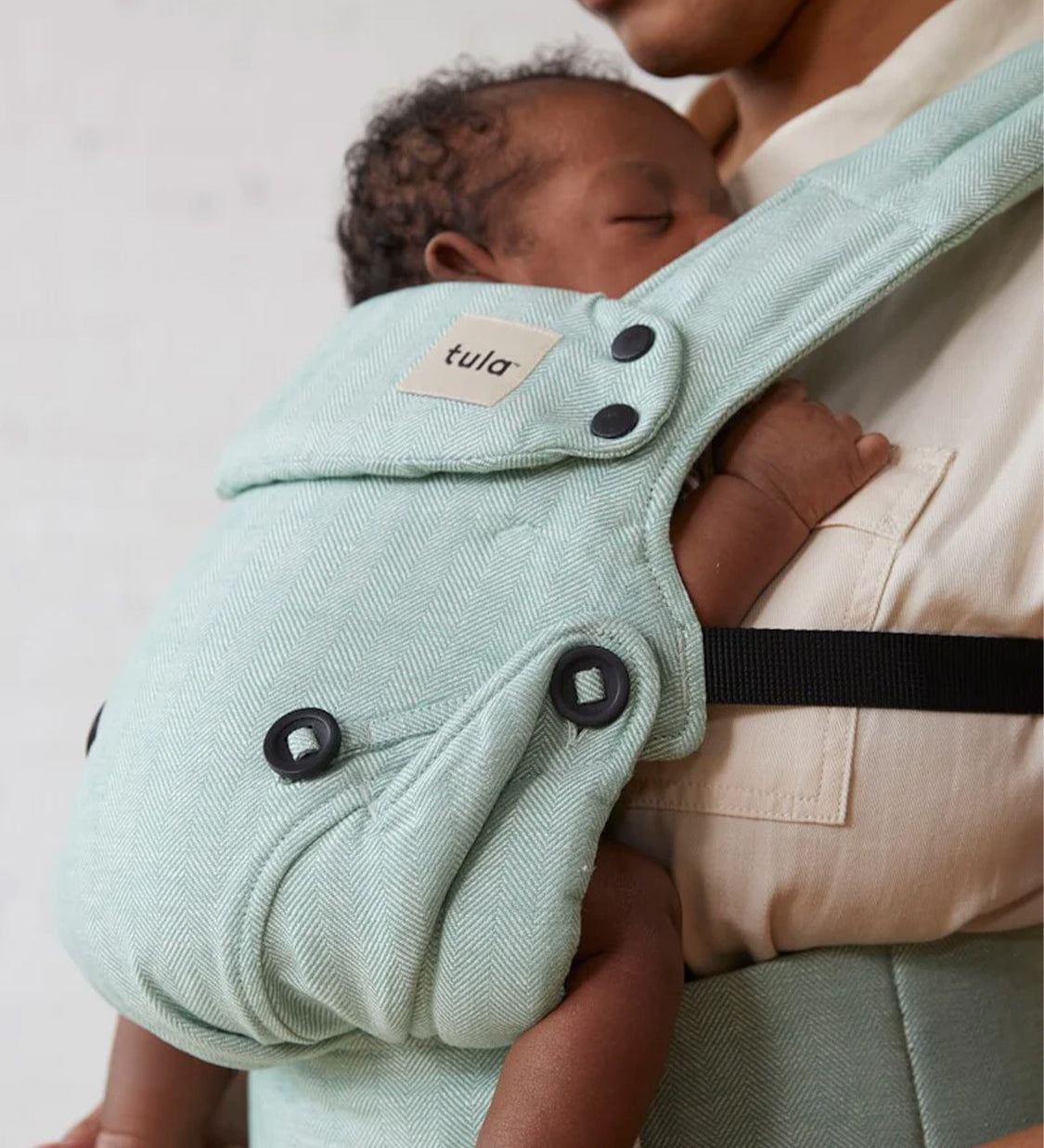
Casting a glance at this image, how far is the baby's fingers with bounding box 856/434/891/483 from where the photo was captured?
0.67 m

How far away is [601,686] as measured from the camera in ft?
1.96

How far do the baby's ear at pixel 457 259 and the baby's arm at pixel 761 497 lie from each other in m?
0.25

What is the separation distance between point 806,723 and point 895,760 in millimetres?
44

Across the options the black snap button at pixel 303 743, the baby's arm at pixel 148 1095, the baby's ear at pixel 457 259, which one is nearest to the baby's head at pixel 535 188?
the baby's ear at pixel 457 259

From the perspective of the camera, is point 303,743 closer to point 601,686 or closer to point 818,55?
point 601,686

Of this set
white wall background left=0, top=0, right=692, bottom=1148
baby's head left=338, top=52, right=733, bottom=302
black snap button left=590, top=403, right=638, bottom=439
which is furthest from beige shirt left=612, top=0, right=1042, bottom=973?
white wall background left=0, top=0, right=692, bottom=1148

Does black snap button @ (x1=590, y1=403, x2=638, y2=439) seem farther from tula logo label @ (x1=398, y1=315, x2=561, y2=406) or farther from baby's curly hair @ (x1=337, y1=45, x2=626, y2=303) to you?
baby's curly hair @ (x1=337, y1=45, x2=626, y2=303)

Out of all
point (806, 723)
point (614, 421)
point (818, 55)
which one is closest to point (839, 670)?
point (806, 723)

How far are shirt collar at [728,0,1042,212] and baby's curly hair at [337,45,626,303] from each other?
6.7 inches

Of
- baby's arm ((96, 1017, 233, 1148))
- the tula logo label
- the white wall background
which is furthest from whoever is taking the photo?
the white wall background

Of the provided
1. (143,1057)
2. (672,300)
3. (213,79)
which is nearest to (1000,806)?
(672,300)

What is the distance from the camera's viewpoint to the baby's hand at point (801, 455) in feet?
2.16

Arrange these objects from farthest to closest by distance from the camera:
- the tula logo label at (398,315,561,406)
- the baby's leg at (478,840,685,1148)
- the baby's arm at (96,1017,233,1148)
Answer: the baby's arm at (96,1017,233,1148)
the tula logo label at (398,315,561,406)
the baby's leg at (478,840,685,1148)

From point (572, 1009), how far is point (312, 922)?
4.6 inches
